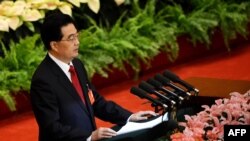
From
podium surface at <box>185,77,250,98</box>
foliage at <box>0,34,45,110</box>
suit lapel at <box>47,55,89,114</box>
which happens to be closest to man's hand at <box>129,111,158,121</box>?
suit lapel at <box>47,55,89,114</box>

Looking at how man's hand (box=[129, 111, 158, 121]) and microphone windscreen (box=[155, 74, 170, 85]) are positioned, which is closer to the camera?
microphone windscreen (box=[155, 74, 170, 85])

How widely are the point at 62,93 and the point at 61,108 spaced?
0.29ft

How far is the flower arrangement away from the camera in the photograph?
2.79 metres

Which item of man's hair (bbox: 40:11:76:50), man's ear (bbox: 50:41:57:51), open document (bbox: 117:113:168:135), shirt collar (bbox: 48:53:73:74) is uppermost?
man's hair (bbox: 40:11:76:50)

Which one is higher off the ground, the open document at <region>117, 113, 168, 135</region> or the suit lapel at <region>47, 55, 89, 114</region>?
the suit lapel at <region>47, 55, 89, 114</region>

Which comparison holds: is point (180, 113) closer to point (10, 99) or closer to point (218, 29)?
point (10, 99)

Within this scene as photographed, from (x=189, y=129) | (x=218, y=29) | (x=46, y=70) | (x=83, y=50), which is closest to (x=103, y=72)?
(x=83, y=50)

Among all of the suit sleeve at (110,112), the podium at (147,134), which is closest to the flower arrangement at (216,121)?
the podium at (147,134)

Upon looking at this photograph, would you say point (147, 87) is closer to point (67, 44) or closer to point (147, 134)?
point (147, 134)

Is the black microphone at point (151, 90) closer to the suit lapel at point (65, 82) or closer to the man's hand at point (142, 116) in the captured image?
the man's hand at point (142, 116)

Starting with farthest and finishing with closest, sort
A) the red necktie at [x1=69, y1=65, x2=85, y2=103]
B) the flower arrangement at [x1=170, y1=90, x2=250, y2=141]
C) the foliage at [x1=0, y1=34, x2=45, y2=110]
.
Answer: the foliage at [x1=0, y1=34, x2=45, y2=110] → the red necktie at [x1=69, y1=65, x2=85, y2=103] → the flower arrangement at [x1=170, y1=90, x2=250, y2=141]

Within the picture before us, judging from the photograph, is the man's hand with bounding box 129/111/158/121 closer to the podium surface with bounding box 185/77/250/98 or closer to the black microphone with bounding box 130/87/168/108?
the black microphone with bounding box 130/87/168/108

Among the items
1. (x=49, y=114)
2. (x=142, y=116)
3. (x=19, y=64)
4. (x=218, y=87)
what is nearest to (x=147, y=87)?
(x=142, y=116)

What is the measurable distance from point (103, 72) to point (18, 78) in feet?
3.26
